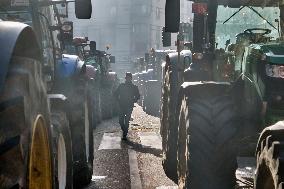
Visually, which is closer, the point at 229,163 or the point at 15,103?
the point at 15,103

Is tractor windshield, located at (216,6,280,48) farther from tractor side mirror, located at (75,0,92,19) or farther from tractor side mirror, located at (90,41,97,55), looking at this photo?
tractor side mirror, located at (90,41,97,55)

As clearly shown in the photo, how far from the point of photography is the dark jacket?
44.2 feet

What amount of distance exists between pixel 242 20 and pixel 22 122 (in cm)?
485

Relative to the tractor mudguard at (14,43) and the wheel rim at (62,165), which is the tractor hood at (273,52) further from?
the tractor mudguard at (14,43)

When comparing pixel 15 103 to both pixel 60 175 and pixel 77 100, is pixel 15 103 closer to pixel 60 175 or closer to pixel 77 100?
pixel 60 175

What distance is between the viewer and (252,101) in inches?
219

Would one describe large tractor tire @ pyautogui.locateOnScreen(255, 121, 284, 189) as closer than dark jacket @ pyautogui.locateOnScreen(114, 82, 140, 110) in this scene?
Yes

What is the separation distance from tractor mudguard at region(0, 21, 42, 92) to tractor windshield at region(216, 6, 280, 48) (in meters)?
3.58

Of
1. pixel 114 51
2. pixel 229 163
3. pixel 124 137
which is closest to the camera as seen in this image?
pixel 229 163

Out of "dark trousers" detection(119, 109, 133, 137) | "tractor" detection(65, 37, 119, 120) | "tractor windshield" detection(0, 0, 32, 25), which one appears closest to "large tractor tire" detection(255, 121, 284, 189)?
"tractor windshield" detection(0, 0, 32, 25)

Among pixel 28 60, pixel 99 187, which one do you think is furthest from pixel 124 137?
pixel 28 60

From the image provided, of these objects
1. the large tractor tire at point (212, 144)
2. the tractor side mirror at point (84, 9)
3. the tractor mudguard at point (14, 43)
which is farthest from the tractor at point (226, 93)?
the tractor mudguard at point (14, 43)

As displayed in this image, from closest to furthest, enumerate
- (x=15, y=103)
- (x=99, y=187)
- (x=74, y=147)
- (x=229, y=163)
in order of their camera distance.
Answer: (x=15, y=103) < (x=229, y=163) < (x=74, y=147) < (x=99, y=187)

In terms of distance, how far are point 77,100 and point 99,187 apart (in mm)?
1250
